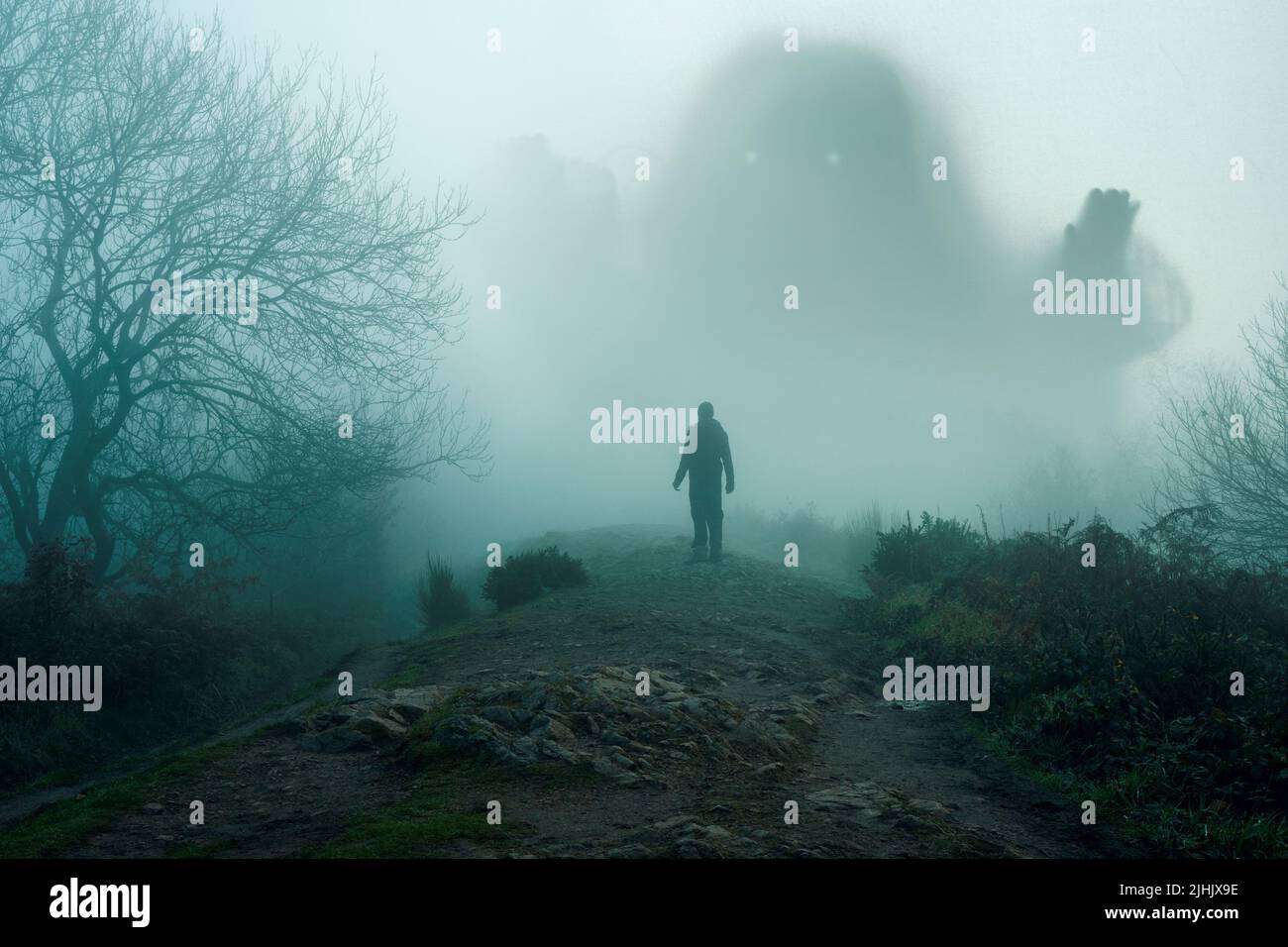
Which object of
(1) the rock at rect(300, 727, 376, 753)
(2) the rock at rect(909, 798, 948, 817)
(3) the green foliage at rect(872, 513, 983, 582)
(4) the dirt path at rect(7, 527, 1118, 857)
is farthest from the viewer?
(3) the green foliage at rect(872, 513, 983, 582)

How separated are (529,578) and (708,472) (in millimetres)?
3737

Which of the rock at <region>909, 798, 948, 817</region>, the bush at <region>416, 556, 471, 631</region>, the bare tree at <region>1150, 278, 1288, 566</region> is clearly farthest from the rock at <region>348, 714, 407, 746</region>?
the bare tree at <region>1150, 278, 1288, 566</region>

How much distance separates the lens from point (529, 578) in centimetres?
1551

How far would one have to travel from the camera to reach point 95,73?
1279cm

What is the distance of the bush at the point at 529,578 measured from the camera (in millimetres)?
15198

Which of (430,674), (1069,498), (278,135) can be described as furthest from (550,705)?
(1069,498)

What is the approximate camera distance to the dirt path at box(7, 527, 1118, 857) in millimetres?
4727

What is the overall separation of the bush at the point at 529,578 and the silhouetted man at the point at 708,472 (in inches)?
95.6

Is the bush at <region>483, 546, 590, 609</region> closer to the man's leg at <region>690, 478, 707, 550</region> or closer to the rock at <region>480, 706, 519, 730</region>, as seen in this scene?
the man's leg at <region>690, 478, 707, 550</region>

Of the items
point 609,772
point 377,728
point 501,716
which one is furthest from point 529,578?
point 609,772

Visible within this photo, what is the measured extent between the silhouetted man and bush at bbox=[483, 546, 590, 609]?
243 centimetres

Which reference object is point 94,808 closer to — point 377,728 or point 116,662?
point 377,728

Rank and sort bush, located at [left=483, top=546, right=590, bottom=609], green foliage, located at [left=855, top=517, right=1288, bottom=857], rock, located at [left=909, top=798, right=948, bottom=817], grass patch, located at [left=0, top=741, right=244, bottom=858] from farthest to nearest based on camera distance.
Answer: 1. bush, located at [left=483, top=546, right=590, bottom=609]
2. green foliage, located at [left=855, top=517, right=1288, bottom=857]
3. rock, located at [left=909, top=798, right=948, bottom=817]
4. grass patch, located at [left=0, top=741, right=244, bottom=858]
